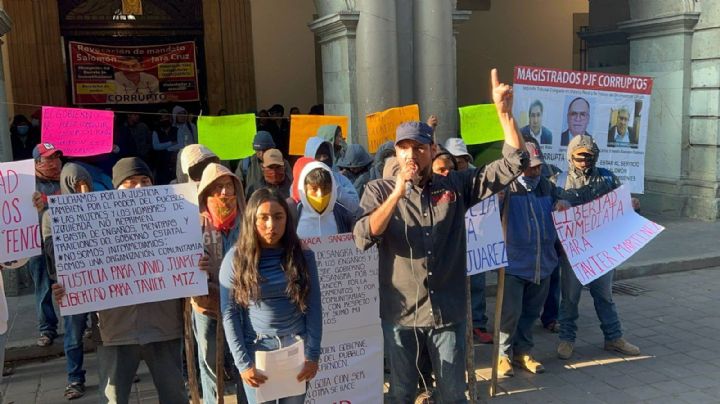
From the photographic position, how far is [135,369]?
400cm

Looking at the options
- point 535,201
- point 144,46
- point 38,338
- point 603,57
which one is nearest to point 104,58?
point 144,46

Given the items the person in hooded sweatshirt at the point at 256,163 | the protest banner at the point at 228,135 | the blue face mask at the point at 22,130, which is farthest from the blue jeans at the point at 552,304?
the blue face mask at the point at 22,130

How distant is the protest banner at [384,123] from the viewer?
7371mm

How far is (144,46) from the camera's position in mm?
13484

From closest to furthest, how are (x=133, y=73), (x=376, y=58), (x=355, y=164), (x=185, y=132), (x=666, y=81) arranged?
(x=355, y=164) < (x=376, y=58) < (x=666, y=81) < (x=185, y=132) < (x=133, y=73)

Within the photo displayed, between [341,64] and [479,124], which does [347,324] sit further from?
[341,64]

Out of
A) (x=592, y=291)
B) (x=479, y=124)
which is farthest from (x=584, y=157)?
(x=479, y=124)

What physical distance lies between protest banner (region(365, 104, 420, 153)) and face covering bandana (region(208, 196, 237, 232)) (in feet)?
11.2

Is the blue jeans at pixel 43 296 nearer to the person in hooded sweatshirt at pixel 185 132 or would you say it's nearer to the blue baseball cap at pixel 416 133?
the blue baseball cap at pixel 416 133

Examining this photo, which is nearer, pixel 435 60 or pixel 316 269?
pixel 316 269

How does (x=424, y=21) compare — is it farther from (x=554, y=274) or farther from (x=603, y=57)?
(x=603, y=57)

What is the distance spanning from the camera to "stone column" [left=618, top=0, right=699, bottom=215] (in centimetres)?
1048

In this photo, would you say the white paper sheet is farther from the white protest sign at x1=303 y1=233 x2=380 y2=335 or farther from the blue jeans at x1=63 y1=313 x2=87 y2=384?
the blue jeans at x1=63 y1=313 x2=87 y2=384

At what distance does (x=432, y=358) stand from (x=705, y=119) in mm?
8525
